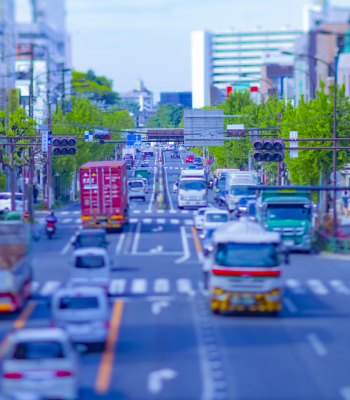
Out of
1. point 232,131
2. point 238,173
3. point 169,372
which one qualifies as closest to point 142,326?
point 169,372

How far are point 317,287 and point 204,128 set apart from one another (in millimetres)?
36590

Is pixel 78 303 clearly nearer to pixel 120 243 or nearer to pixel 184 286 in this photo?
pixel 184 286

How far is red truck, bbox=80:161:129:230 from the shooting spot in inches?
1663

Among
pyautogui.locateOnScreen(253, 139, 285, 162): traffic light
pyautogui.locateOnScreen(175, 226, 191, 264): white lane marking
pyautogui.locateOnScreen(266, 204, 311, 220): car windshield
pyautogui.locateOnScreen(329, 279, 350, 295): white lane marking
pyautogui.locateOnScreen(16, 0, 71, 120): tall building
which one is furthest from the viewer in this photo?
pyautogui.locateOnScreen(16, 0, 71, 120): tall building

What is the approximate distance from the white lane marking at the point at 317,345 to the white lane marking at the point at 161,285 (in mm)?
7759

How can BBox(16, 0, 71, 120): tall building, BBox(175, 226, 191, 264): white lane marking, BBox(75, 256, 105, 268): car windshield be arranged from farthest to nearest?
BBox(16, 0, 71, 120): tall building, BBox(175, 226, 191, 264): white lane marking, BBox(75, 256, 105, 268): car windshield

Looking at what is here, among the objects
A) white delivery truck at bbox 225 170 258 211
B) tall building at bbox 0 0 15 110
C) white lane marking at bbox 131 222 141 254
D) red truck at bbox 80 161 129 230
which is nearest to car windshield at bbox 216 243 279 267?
white lane marking at bbox 131 222 141 254

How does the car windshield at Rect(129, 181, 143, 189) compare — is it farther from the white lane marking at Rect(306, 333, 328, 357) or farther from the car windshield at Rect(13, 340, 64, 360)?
the car windshield at Rect(13, 340, 64, 360)

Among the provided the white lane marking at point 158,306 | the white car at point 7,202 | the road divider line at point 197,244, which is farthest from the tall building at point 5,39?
the white lane marking at point 158,306

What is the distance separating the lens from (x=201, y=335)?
19.7 meters

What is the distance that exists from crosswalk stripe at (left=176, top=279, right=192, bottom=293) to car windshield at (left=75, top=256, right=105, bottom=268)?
3.17m

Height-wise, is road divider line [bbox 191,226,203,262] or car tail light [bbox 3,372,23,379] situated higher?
car tail light [bbox 3,372,23,379]

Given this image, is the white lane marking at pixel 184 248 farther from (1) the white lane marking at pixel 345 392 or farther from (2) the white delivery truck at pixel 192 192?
(1) the white lane marking at pixel 345 392

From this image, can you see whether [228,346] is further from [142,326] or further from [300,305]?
[300,305]
